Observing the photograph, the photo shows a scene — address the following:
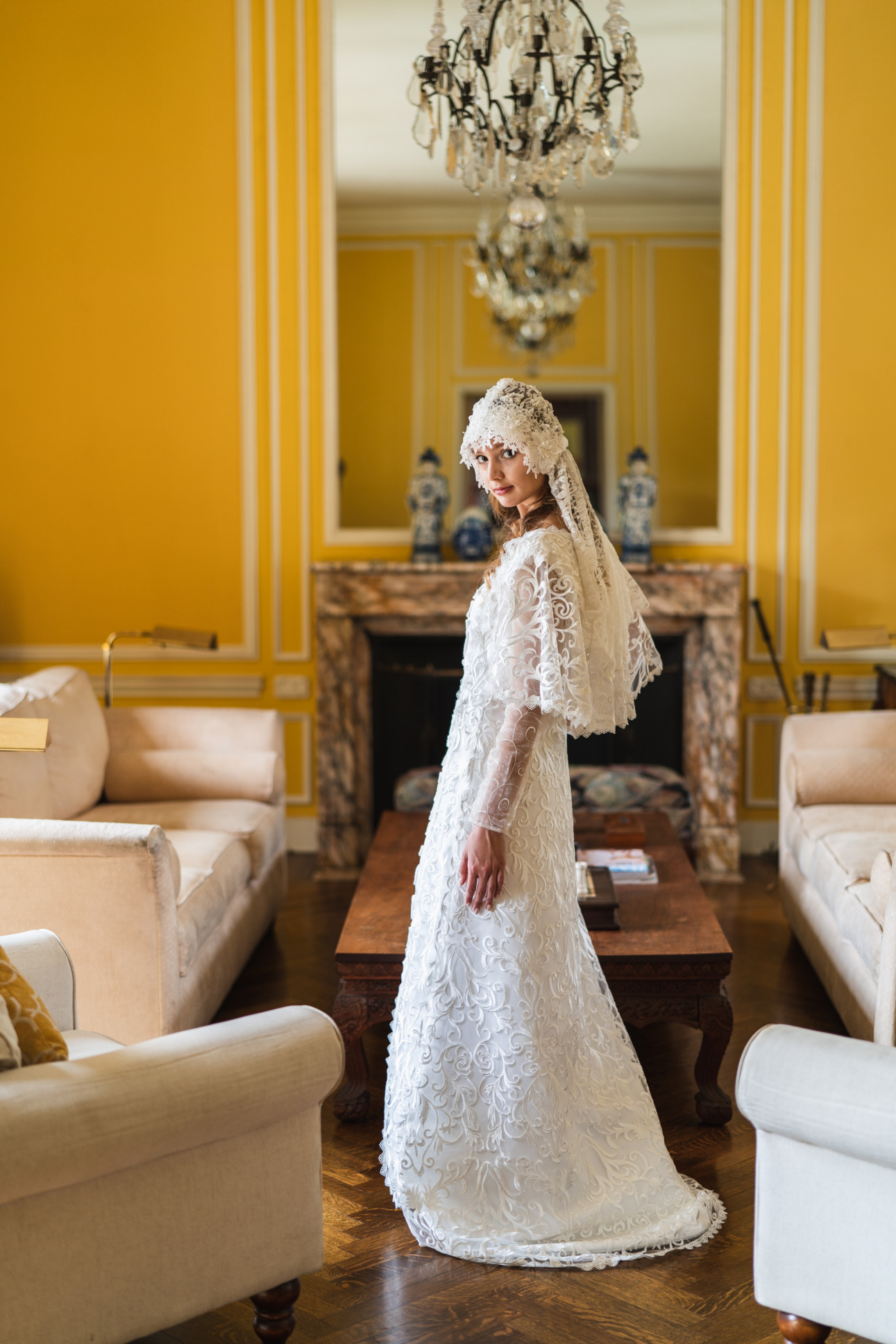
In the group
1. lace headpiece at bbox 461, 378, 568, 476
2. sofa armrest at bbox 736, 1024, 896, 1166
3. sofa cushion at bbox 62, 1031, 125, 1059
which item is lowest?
sofa cushion at bbox 62, 1031, 125, 1059

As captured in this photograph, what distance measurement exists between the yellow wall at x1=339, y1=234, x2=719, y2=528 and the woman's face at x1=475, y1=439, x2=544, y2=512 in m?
3.23

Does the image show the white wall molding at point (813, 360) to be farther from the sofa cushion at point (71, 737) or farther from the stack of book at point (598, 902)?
the sofa cushion at point (71, 737)

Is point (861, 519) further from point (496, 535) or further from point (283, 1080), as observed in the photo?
point (283, 1080)

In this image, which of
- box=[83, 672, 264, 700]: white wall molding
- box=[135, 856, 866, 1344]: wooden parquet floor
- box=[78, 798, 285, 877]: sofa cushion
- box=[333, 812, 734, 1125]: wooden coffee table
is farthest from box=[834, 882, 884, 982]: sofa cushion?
box=[83, 672, 264, 700]: white wall molding

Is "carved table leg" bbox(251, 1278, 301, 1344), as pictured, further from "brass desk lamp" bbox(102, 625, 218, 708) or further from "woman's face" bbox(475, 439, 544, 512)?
"brass desk lamp" bbox(102, 625, 218, 708)

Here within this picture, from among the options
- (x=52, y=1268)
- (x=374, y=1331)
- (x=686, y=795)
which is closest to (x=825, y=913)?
(x=686, y=795)

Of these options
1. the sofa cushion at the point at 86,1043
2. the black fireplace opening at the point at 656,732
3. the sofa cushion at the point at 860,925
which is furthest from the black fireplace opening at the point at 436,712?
the sofa cushion at the point at 86,1043

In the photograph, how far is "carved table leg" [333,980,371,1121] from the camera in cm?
259

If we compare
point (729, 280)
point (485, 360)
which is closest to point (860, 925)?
point (729, 280)

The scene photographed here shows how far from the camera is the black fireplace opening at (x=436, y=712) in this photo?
4.93 meters

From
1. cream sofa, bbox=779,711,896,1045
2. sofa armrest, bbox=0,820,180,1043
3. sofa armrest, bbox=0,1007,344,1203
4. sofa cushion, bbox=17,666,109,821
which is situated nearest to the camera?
sofa armrest, bbox=0,1007,344,1203

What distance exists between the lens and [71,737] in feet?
11.8

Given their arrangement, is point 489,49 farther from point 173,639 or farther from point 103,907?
point 103,907

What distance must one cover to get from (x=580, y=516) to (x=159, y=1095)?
1176mm
